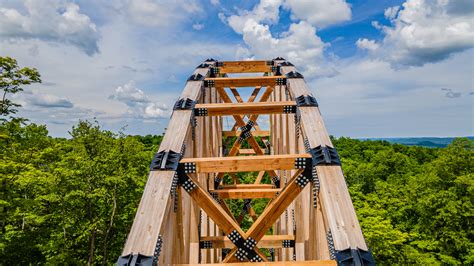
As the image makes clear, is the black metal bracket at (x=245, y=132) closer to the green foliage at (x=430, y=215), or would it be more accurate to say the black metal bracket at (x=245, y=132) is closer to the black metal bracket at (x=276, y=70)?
the black metal bracket at (x=276, y=70)

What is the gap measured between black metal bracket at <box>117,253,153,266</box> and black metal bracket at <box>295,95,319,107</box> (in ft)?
10.7

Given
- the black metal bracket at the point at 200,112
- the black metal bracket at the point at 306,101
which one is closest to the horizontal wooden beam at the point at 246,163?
the black metal bracket at the point at 306,101

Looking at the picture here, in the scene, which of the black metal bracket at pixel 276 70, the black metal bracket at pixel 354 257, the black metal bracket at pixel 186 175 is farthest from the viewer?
the black metal bracket at pixel 276 70

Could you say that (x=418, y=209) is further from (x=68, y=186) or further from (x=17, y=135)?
(x=17, y=135)

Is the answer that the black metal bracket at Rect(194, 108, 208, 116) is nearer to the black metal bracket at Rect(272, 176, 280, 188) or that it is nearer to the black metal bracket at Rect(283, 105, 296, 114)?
the black metal bracket at Rect(283, 105, 296, 114)

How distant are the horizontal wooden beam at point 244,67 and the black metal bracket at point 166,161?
586cm

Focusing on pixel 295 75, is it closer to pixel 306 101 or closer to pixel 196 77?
pixel 306 101

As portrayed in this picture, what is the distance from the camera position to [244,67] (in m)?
9.50

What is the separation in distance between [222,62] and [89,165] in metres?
14.5

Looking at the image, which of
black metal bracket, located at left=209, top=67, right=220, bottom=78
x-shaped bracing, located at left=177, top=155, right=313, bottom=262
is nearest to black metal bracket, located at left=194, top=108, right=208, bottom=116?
x-shaped bracing, located at left=177, top=155, right=313, bottom=262

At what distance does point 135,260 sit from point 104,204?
2081cm

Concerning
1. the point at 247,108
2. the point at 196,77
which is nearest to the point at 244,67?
the point at 196,77

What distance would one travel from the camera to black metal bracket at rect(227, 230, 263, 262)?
3.77 metres

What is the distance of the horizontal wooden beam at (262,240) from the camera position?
6516 millimetres
